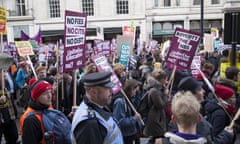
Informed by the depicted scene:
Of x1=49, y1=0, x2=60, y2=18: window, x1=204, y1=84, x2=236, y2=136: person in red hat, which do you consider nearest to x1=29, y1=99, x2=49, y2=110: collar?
x1=204, y1=84, x2=236, y2=136: person in red hat

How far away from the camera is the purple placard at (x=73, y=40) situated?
4594 mm

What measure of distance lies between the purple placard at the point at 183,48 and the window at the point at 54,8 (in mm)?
30683

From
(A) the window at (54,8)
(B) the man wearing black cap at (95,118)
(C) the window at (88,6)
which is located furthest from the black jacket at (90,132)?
(A) the window at (54,8)

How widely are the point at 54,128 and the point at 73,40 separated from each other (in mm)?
1647

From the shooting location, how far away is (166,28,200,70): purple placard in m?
5.94

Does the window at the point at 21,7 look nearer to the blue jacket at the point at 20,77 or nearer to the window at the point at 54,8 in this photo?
the window at the point at 54,8

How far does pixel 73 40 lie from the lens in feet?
15.4

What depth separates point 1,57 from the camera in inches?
254

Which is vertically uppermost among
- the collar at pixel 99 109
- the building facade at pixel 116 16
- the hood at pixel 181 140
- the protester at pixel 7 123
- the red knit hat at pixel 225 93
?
the building facade at pixel 116 16

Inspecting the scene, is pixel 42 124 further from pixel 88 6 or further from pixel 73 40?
pixel 88 6

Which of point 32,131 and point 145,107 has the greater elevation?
point 32,131

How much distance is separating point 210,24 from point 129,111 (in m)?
30.3

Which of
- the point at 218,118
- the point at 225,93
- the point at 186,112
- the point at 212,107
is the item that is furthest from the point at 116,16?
the point at 186,112

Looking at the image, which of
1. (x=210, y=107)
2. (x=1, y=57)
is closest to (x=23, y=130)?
(x=210, y=107)
